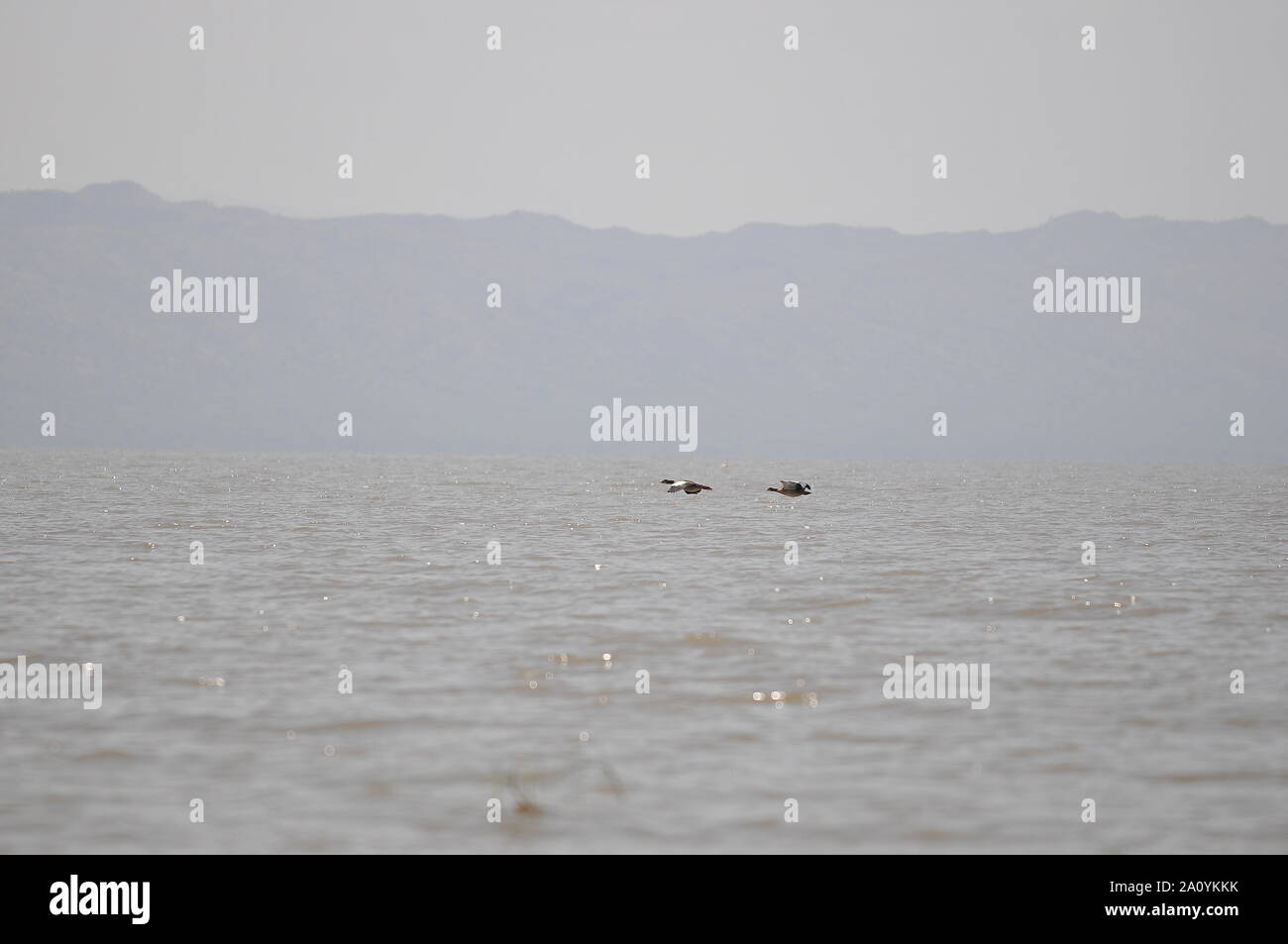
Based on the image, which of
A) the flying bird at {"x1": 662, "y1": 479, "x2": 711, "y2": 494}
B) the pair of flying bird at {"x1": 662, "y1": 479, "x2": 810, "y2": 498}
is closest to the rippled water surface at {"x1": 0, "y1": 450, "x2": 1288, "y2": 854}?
the pair of flying bird at {"x1": 662, "y1": 479, "x2": 810, "y2": 498}

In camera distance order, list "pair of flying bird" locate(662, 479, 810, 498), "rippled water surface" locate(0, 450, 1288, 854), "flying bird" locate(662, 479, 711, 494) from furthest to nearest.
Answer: "flying bird" locate(662, 479, 711, 494) → "pair of flying bird" locate(662, 479, 810, 498) → "rippled water surface" locate(0, 450, 1288, 854)

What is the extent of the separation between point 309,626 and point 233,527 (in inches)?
773

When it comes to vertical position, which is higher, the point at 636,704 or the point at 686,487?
the point at 686,487

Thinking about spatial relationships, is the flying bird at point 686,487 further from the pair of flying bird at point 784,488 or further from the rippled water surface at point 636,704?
the rippled water surface at point 636,704

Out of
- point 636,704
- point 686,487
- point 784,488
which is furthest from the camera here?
point 686,487

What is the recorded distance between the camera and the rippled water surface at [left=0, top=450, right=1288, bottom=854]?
941 cm

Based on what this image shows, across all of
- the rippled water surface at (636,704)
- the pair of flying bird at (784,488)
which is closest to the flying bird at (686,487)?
the pair of flying bird at (784,488)

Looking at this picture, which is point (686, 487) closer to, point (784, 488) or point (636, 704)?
point (784, 488)

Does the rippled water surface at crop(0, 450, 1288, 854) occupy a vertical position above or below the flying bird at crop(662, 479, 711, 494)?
below

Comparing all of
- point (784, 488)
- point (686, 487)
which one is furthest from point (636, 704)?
point (686, 487)

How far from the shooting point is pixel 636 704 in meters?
13.0

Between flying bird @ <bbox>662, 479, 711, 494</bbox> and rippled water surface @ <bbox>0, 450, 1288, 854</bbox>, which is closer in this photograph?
rippled water surface @ <bbox>0, 450, 1288, 854</bbox>

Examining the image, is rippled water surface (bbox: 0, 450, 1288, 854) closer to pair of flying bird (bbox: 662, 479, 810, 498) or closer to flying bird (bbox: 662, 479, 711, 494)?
pair of flying bird (bbox: 662, 479, 810, 498)
